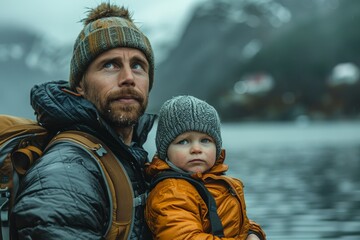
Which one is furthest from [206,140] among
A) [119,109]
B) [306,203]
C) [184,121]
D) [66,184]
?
[306,203]

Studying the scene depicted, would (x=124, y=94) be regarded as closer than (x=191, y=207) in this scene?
No

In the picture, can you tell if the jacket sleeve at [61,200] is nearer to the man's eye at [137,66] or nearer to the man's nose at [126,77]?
the man's nose at [126,77]

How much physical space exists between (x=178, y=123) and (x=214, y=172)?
0.38 m

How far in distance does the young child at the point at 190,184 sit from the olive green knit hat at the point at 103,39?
0.47 m

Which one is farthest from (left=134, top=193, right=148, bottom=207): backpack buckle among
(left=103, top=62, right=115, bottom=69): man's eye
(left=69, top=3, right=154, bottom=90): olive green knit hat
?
(left=69, top=3, right=154, bottom=90): olive green knit hat

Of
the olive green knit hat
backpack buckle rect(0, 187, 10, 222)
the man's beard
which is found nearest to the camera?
backpack buckle rect(0, 187, 10, 222)

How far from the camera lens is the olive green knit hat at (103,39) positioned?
11.6 ft

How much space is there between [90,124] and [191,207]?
2.30 feet

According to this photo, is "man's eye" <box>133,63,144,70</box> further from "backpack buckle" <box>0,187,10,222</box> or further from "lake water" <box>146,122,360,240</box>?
"lake water" <box>146,122,360,240</box>

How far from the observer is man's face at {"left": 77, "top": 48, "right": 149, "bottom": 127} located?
345 cm

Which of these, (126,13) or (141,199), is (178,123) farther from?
(126,13)

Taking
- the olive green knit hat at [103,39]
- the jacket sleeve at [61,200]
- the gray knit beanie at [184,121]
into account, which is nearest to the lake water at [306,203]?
the gray knit beanie at [184,121]

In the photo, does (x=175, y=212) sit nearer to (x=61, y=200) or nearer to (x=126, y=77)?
(x=61, y=200)

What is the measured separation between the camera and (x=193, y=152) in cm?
356
